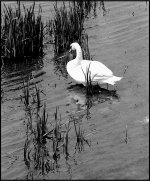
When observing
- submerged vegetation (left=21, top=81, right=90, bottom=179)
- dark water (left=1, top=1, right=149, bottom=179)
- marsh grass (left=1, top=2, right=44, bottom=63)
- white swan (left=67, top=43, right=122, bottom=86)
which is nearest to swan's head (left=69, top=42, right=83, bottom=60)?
white swan (left=67, top=43, right=122, bottom=86)

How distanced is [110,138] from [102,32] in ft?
24.3

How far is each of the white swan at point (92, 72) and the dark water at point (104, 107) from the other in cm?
30

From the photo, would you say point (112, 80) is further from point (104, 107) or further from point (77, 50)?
point (77, 50)

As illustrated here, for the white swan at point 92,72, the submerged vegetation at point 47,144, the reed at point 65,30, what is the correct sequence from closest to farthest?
the submerged vegetation at point 47,144
the white swan at point 92,72
the reed at point 65,30

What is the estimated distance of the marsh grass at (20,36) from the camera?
42.5 ft

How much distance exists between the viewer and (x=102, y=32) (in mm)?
15188

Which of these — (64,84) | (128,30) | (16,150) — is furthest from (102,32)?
(16,150)

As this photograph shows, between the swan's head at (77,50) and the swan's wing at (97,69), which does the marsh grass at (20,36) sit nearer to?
the swan's head at (77,50)

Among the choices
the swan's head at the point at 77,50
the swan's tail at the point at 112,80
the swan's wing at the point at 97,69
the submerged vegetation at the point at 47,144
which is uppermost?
the swan's head at the point at 77,50

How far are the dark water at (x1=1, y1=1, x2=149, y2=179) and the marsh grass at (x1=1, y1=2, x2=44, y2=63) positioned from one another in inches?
17.7

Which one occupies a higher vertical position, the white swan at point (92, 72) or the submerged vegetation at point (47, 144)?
the white swan at point (92, 72)

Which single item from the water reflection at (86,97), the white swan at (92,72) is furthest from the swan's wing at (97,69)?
the water reflection at (86,97)

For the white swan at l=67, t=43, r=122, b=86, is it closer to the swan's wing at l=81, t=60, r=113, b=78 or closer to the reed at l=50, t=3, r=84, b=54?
the swan's wing at l=81, t=60, r=113, b=78

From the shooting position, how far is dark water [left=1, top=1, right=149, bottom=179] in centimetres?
734
